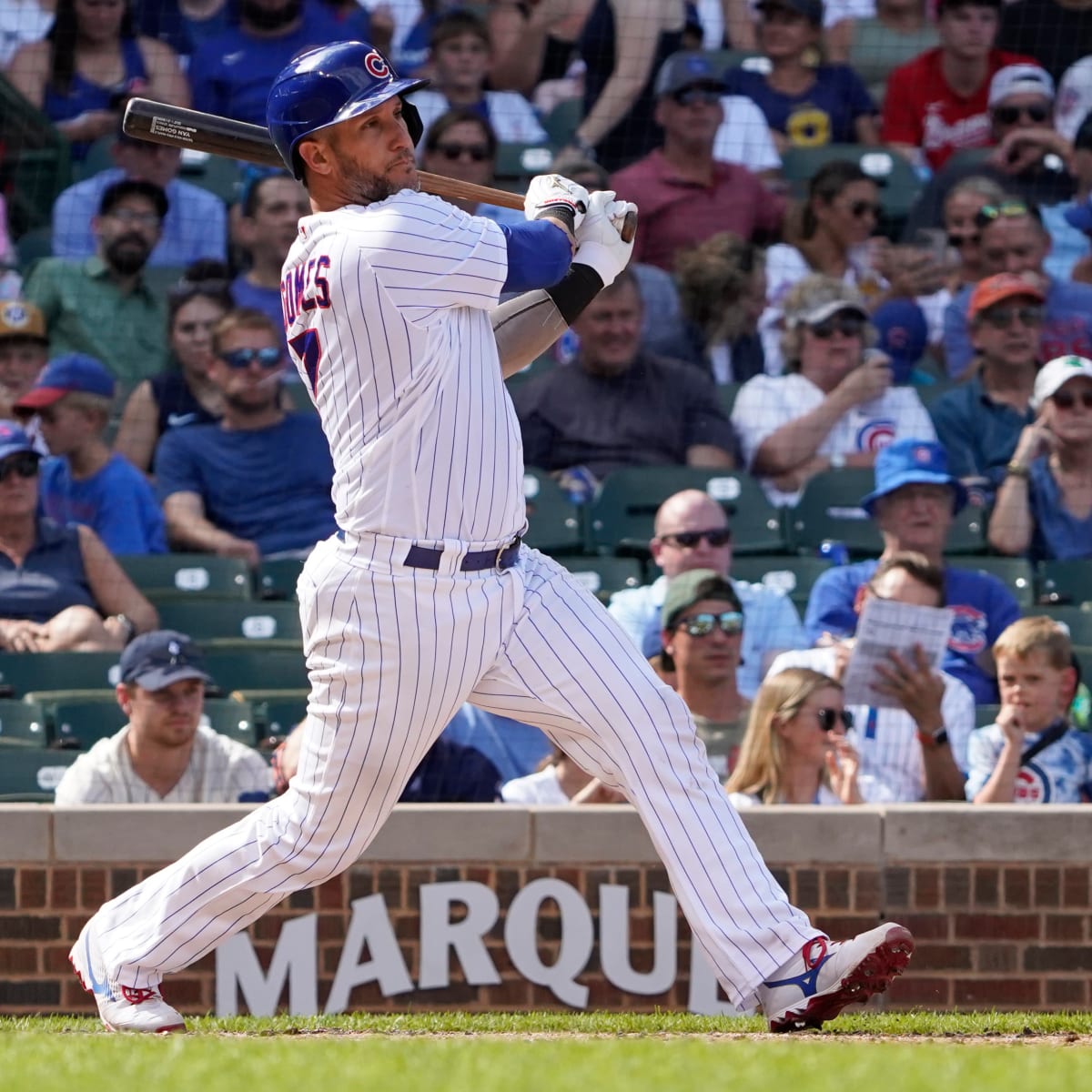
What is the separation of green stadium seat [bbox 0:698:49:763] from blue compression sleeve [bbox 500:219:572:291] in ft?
10.1

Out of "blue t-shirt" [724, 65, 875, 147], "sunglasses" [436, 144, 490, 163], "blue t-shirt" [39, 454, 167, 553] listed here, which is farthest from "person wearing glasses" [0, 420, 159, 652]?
"blue t-shirt" [724, 65, 875, 147]

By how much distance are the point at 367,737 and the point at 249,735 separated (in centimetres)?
275

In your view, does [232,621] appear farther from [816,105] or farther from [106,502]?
[816,105]

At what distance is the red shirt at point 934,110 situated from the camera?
8984mm

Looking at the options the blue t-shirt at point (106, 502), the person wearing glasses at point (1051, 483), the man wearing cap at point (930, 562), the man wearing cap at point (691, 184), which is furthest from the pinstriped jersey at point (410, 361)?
the man wearing cap at point (691, 184)

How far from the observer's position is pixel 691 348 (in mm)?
7734

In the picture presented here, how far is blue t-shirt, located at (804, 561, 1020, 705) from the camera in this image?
6309 millimetres

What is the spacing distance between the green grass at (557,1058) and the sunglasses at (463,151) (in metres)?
4.68

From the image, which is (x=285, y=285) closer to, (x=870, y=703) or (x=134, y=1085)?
(x=134, y=1085)

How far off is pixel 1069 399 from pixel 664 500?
55.9 inches

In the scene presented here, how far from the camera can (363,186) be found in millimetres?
3482

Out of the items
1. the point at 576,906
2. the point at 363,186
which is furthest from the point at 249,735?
the point at 363,186

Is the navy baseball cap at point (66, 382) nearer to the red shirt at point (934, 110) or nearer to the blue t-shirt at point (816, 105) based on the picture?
the blue t-shirt at point (816, 105)

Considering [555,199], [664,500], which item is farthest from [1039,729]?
[555,199]
